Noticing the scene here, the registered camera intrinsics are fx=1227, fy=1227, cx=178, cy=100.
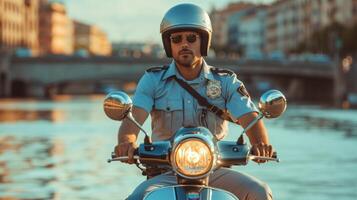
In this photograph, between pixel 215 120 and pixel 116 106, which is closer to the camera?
pixel 116 106

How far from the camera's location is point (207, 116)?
19.7 feet

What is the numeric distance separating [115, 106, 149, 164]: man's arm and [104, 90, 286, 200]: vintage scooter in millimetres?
33

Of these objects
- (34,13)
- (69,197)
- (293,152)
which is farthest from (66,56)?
(69,197)

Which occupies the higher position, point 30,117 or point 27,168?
point 30,117

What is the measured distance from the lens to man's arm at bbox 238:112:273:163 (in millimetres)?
5641

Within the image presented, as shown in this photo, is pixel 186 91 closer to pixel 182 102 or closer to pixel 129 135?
pixel 182 102

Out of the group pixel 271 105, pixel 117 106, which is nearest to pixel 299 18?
pixel 271 105

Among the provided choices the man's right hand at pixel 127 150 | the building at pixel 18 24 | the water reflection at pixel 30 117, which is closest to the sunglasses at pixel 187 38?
the man's right hand at pixel 127 150

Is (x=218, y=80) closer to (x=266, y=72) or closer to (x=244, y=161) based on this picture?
(x=244, y=161)

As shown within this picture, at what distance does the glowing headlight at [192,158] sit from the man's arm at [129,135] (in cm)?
43

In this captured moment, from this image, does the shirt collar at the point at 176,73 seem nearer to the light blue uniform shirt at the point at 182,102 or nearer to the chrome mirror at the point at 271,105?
the light blue uniform shirt at the point at 182,102

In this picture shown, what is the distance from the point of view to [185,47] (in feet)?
19.2

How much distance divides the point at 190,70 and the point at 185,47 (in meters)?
0.22

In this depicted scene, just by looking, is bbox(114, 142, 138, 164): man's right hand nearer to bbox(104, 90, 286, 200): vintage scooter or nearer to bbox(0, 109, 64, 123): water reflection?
bbox(104, 90, 286, 200): vintage scooter
